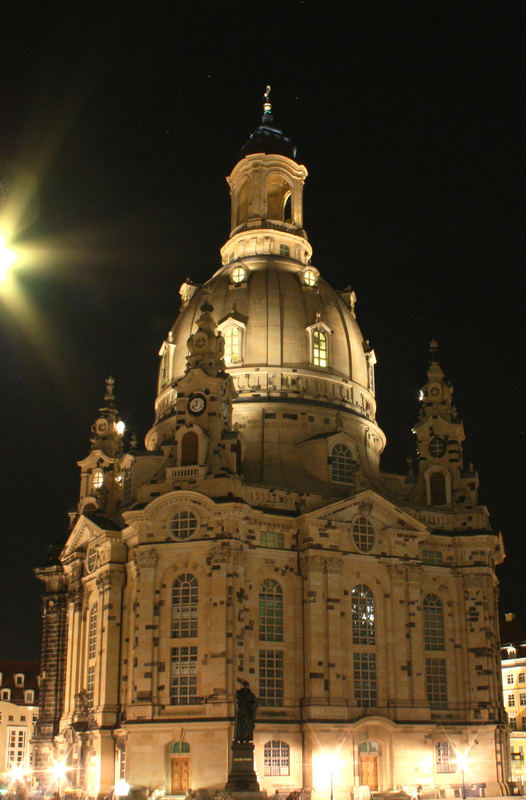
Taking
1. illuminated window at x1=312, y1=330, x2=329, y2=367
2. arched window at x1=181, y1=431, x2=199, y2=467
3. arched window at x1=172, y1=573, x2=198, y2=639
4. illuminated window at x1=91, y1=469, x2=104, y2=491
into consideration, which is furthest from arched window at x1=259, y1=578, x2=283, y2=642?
illuminated window at x1=91, y1=469, x2=104, y2=491

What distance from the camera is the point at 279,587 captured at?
→ 63594mm

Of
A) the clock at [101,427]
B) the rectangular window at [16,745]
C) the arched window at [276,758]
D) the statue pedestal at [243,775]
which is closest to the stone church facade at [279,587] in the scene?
the arched window at [276,758]

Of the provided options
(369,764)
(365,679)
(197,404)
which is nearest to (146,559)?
(197,404)

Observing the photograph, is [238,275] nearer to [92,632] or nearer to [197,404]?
[197,404]

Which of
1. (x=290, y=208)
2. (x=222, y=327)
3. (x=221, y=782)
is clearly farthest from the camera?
(x=290, y=208)

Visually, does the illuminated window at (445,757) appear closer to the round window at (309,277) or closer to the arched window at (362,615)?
the arched window at (362,615)

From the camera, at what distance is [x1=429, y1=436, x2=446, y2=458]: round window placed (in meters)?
74.8

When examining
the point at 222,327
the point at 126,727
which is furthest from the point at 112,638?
the point at 222,327

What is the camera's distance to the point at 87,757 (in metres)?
64.0

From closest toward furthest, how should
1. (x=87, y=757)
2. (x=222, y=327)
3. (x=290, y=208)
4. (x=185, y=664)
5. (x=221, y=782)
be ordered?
A: (x=221, y=782) < (x=185, y=664) < (x=87, y=757) < (x=222, y=327) < (x=290, y=208)

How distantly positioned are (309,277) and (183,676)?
34.2 metres

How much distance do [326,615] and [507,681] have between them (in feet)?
Result: 140

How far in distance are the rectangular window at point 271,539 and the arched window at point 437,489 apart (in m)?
14.5

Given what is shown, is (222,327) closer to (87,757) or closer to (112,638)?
(112,638)
